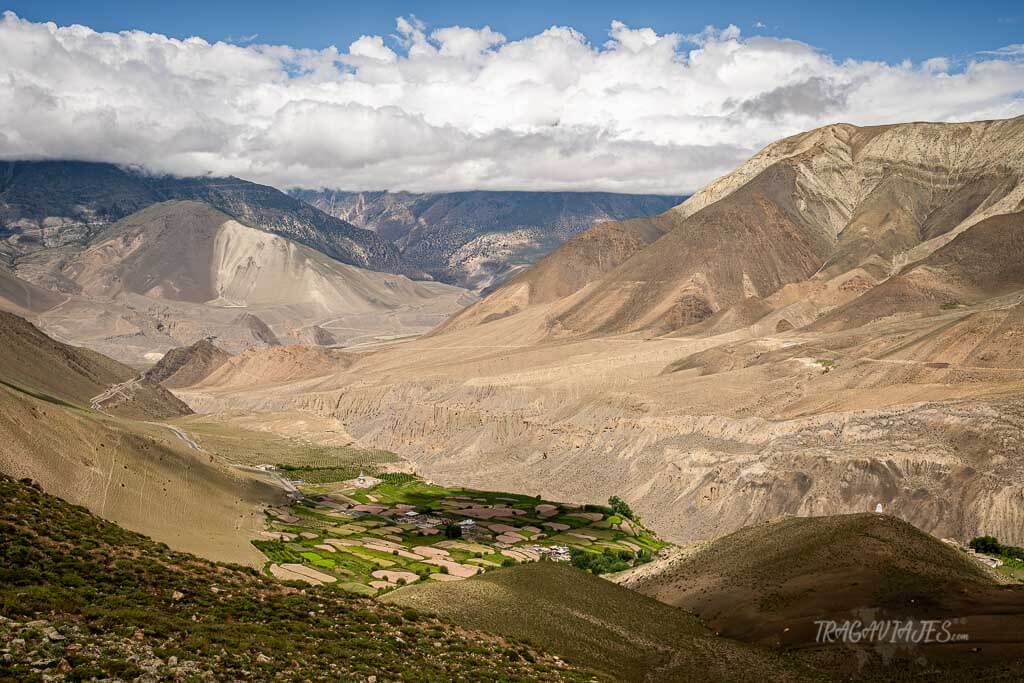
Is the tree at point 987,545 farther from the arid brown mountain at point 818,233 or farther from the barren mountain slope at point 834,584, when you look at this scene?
the arid brown mountain at point 818,233

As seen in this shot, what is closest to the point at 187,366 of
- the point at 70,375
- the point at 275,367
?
the point at 275,367

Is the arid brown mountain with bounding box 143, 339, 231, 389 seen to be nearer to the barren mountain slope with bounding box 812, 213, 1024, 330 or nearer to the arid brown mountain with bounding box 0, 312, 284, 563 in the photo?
the arid brown mountain with bounding box 0, 312, 284, 563

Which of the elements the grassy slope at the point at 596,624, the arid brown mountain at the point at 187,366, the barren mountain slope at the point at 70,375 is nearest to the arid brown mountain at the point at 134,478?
the barren mountain slope at the point at 70,375

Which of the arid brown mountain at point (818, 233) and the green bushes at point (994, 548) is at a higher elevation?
the arid brown mountain at point (818, 233)

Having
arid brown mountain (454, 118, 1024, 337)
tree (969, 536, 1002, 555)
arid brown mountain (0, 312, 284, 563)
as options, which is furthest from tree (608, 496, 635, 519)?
arid brown mountain (454, 118, 1024, 337)

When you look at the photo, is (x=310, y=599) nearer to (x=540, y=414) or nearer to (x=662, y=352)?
(x=540, y=414)

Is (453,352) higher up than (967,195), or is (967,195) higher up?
(967,195)

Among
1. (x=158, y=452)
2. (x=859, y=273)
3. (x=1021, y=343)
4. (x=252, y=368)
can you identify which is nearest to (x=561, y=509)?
(x=158, y=452)
